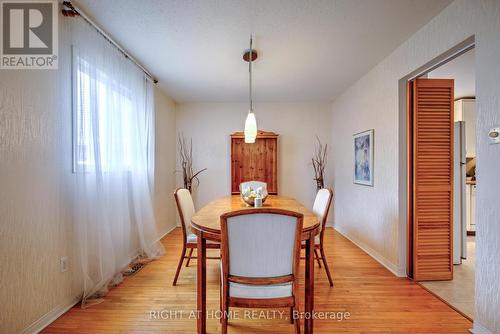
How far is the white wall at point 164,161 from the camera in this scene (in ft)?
13.3

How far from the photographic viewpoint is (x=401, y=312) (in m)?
2.03

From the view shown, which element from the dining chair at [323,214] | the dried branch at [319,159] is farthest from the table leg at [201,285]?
the dried branch at [319,159]

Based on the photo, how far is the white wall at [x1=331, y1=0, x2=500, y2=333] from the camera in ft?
5.37

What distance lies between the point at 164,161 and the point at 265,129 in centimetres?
195

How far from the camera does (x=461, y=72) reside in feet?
10.7

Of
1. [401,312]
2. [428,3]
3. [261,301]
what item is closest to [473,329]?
A: [401,312]

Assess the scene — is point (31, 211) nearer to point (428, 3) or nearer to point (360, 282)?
point (360, 282)

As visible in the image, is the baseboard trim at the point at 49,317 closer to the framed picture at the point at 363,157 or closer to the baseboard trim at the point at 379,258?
the baseboard trim at the point at 379,258

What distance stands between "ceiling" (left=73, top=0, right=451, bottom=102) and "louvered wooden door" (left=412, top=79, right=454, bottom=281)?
0.69 metres

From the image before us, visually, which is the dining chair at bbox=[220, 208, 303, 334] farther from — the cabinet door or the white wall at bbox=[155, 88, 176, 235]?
the cabinet door

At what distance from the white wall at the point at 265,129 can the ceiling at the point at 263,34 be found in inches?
48.5

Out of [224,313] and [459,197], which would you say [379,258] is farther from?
[224,313]

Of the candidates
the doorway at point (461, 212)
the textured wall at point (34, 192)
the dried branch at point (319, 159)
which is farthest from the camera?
the dried branch at point (319, 159)

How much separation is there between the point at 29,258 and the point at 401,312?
2.75 meters
